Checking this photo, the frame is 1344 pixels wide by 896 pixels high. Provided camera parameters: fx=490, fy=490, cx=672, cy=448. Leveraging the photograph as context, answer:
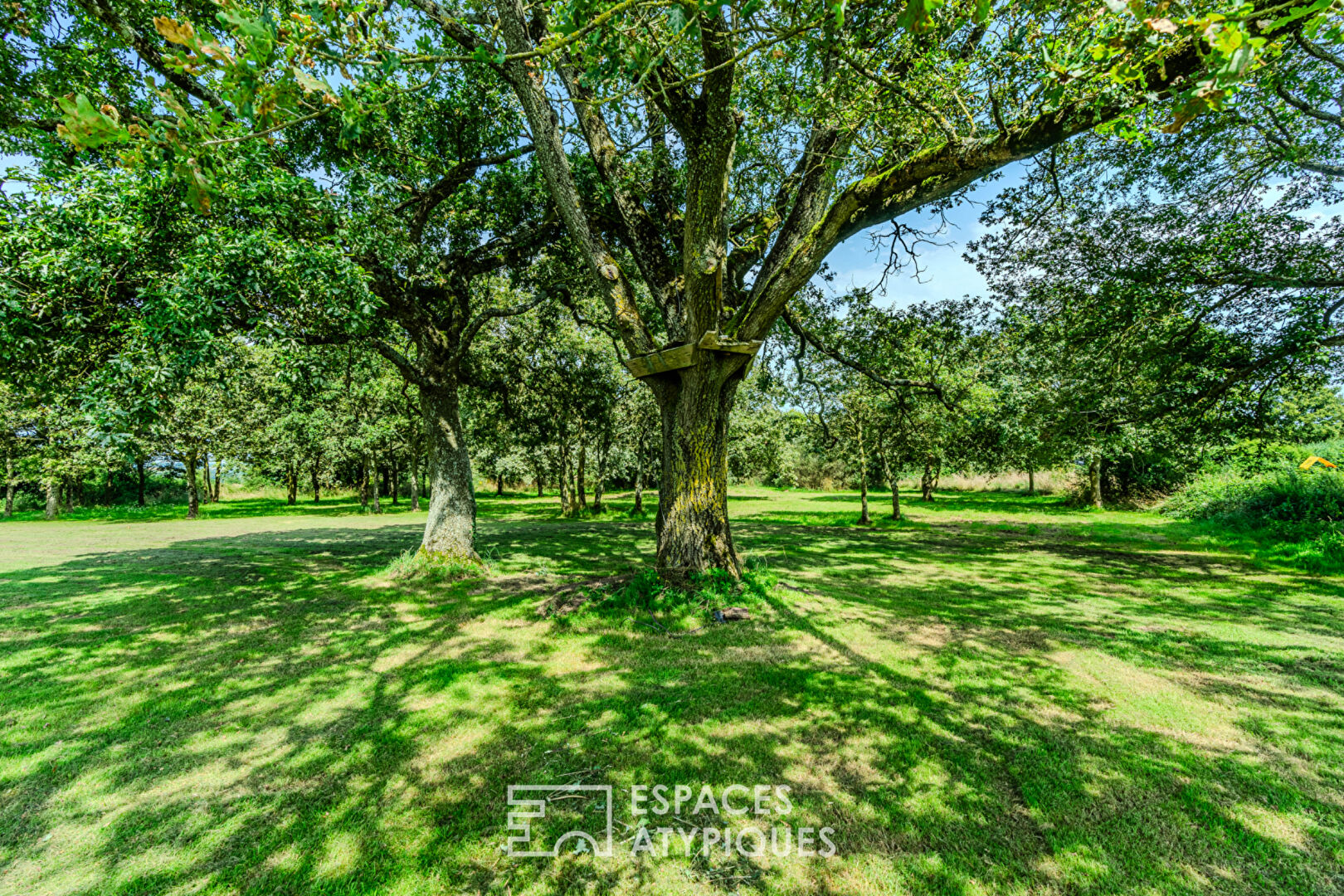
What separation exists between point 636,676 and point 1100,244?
12.3 metres

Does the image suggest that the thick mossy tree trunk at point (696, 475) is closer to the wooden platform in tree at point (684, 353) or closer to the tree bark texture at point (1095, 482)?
the wooden platform in tree at point (684, 353)

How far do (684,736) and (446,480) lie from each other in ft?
24.1

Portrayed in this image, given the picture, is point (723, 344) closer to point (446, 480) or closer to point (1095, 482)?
point (446, 480)

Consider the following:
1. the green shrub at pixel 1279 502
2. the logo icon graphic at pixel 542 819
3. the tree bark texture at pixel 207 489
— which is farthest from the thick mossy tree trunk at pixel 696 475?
the tree bark texture at pixel 207 489

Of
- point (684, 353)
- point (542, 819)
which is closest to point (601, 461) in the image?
point (684, 353)

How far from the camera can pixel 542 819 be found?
2793 millimetres

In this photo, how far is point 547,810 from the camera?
9.36 ft

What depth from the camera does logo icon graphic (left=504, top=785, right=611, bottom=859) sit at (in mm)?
2600

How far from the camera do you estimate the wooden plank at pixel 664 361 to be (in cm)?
621

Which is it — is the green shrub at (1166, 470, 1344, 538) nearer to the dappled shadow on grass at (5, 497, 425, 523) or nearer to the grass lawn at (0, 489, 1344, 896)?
the grass lawn at (0, 489, 1344, 896)

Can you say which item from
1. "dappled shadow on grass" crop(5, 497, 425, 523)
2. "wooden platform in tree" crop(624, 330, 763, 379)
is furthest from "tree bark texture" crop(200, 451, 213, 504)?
"wooden platform in tree" crop(624, 330, 763, 379)

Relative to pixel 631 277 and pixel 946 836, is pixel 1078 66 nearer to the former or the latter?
pixel 946 836

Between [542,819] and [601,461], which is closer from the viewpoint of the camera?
[542,819]

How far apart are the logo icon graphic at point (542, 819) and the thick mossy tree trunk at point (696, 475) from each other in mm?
3724
